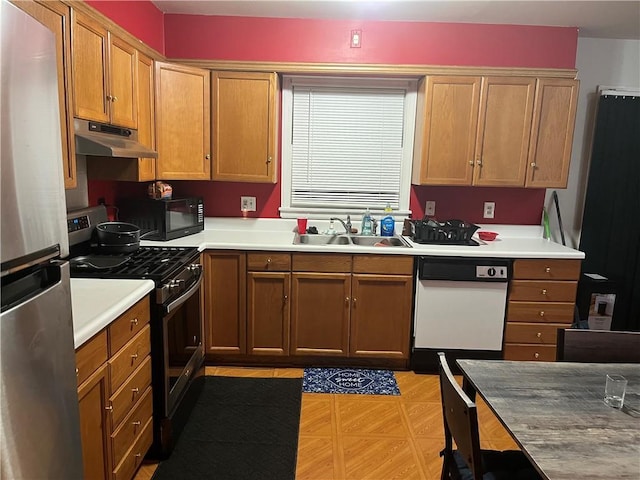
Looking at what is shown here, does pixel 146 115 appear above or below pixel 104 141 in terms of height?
above

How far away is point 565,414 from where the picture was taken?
126 centimetres

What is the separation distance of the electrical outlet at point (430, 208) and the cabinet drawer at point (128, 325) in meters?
2.30

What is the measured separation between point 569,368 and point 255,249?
1958mm

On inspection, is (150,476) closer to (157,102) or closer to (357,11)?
(157,102)

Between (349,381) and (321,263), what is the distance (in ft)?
2.68

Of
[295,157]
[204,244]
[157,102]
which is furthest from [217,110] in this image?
[204,244]

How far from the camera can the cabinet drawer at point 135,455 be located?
1.79 meters

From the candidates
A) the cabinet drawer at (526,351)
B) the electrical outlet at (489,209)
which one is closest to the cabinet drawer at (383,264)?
the cabinet drawer at (526,351)

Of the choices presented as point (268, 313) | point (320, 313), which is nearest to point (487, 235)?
point (320, 313)

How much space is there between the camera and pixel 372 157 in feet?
11.6

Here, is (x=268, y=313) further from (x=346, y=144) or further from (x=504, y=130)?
(x=504, y=130)

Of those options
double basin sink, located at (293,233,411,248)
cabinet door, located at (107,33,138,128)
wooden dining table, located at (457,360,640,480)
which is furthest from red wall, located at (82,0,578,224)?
wooden dining table, located at (457,360,640,480)

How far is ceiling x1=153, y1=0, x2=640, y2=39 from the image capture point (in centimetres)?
287

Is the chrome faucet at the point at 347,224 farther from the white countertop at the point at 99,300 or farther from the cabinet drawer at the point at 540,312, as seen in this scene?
the white countertop at the point at 99,300
